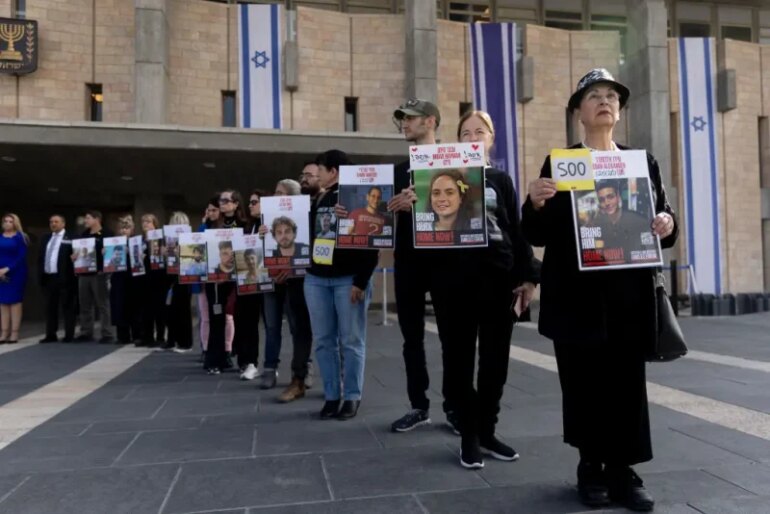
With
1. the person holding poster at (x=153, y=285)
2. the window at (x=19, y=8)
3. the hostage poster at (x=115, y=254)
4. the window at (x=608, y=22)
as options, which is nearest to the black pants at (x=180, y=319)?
the person holding poster at (x=153, y=285)

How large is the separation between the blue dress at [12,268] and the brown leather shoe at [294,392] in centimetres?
701

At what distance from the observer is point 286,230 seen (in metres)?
4.93

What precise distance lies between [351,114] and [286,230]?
45.2 feet

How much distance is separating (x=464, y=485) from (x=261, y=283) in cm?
341

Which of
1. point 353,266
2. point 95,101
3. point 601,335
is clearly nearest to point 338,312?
point 353,266

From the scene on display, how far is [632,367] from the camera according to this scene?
2652mm

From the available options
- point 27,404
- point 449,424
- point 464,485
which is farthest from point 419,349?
point 27,404

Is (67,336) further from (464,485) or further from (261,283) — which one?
(464,485)

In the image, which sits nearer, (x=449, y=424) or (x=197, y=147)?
(x=449, y=424)

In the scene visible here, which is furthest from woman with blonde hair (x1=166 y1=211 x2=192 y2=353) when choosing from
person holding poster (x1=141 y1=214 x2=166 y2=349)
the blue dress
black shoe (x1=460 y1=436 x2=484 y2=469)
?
black shoe (x1=460 y1=436 x2=484 y2=469)

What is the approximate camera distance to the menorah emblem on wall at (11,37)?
15.2 meters

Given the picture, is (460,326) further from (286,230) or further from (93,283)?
(93,283)

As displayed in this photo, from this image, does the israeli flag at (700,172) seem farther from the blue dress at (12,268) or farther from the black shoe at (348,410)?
the blue dress at (12,268)

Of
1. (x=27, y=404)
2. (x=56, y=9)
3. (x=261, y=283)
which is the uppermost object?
(x=56, y=9)
